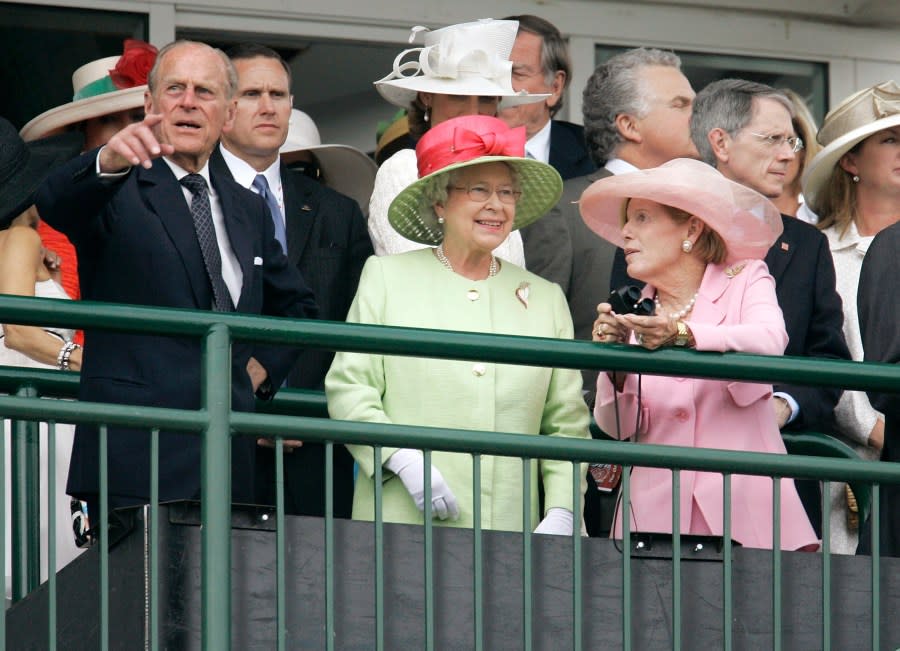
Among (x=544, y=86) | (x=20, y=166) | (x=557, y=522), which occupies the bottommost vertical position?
(x=557, y=522)

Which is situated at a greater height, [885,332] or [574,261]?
[574,261]

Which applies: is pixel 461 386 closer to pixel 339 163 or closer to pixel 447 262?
pixel 447 262

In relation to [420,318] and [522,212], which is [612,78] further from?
[420,318]

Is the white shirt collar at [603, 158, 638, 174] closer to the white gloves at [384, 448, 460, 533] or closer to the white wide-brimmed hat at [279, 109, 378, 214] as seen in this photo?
the white wide-brimmed hat at [279, 109, 378, 214]

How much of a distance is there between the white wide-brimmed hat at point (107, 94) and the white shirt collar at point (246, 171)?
1.35ft

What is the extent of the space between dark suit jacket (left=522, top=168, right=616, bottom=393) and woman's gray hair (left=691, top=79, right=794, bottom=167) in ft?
1.59

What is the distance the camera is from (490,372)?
255 inches

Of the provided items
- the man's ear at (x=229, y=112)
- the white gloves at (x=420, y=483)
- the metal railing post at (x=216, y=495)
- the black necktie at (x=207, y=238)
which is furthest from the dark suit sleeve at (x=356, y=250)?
the metal railing post at (x=216, y=495)

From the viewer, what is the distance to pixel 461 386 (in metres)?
6.43

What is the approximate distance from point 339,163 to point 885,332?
3079mm

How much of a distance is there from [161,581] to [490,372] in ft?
4.42

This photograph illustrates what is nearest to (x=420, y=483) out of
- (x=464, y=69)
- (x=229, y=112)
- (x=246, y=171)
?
(x=229, y=112)

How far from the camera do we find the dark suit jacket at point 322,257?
7.25m

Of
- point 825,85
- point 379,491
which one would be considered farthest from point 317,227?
point 825,85
